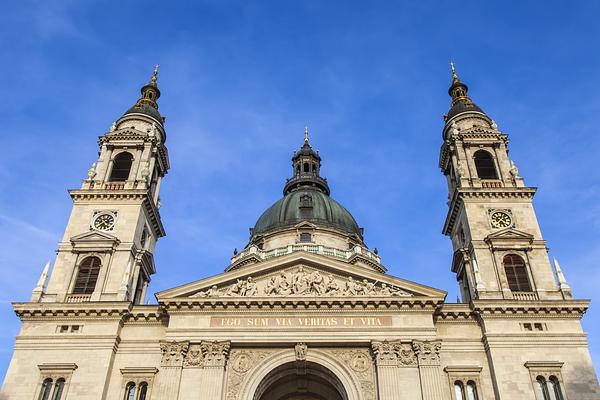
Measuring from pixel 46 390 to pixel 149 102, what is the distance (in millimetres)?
24012

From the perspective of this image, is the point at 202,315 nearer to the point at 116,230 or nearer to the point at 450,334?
the point at 116,230

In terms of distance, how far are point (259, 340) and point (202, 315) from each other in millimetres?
3389

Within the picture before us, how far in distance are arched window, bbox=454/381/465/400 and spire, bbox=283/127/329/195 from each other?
111 ft

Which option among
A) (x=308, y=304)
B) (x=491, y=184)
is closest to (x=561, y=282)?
(x=491, y=184)

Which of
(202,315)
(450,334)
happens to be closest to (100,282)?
(202,315)

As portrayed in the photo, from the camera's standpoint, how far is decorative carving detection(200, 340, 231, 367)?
29.3 m

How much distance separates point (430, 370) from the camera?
2883cm

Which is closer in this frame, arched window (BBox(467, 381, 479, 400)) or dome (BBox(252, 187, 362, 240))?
arched window (BBox(467, 381, 479, 400))

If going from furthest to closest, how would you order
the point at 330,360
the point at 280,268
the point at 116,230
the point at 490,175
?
the point at 490,175 < the point at 116,230 < the point at 280,268 < the point at 330,360

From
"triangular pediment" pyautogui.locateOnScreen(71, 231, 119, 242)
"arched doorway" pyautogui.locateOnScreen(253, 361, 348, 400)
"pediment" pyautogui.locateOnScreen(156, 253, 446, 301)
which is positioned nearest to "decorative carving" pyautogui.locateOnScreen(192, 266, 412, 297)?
"pediment" pyautogui.locateOnScreen(156, 253, 446, 301)

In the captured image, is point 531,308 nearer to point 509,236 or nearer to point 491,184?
point 509,236

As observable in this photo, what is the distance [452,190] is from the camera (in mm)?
40719

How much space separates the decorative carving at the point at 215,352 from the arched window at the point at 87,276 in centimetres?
810

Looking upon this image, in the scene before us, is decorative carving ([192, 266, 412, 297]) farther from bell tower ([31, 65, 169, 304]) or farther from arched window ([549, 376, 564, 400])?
arched window ([549, 376, 564, 400])
